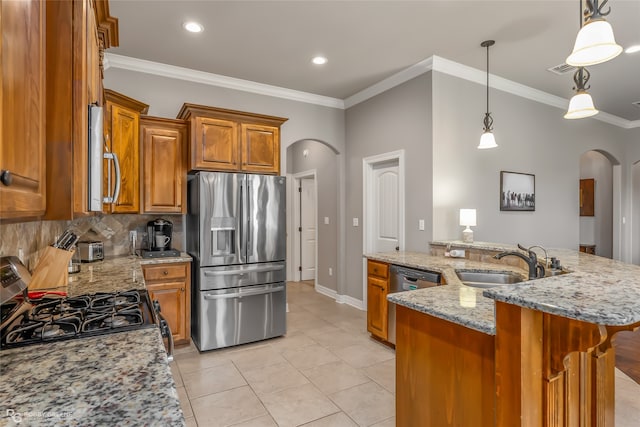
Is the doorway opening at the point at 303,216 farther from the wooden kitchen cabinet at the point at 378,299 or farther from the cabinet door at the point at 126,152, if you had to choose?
the cabinet door at the point at 126,152

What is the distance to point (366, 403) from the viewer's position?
8.05 feet

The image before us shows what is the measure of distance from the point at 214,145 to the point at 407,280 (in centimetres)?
233

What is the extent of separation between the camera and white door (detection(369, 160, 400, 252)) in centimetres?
432

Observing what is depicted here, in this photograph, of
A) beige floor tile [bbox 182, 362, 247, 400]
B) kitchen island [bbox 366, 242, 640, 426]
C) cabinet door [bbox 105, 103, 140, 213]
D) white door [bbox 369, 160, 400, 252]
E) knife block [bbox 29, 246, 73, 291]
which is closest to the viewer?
kitchen island [bbox 366, 242, 640, 426]

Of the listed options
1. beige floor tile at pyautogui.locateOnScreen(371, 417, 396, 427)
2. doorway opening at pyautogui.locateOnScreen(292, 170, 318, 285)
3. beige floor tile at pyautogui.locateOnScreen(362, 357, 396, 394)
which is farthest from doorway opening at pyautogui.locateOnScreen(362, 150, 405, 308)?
beige floor tile at pyautogui.locateOnScreen(371, 417, 396, 427)

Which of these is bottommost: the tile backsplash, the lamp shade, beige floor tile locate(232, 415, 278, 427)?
beige floor tile locate(232, 415, 278, 427)

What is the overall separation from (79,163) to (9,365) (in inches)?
23.6

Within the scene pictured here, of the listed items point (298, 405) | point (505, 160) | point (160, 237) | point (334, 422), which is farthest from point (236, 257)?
point (505, 160)

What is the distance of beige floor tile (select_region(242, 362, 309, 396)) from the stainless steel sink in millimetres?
1541

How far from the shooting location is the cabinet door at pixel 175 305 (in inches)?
129

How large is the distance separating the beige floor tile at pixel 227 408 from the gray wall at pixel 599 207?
7.62 meters

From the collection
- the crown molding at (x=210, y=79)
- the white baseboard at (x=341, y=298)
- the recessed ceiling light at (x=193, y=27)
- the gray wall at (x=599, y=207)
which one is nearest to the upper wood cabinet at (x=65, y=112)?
the recessed ceiling light at (x=193, y=27)

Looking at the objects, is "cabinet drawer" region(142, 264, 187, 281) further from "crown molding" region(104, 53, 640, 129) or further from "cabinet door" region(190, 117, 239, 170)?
→ "crown molding" region(104, 53, 640, 129)

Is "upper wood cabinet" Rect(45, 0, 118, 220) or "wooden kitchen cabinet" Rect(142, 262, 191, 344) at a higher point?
"upper wood cabinet" Rect(45, 0, 118, 220)
